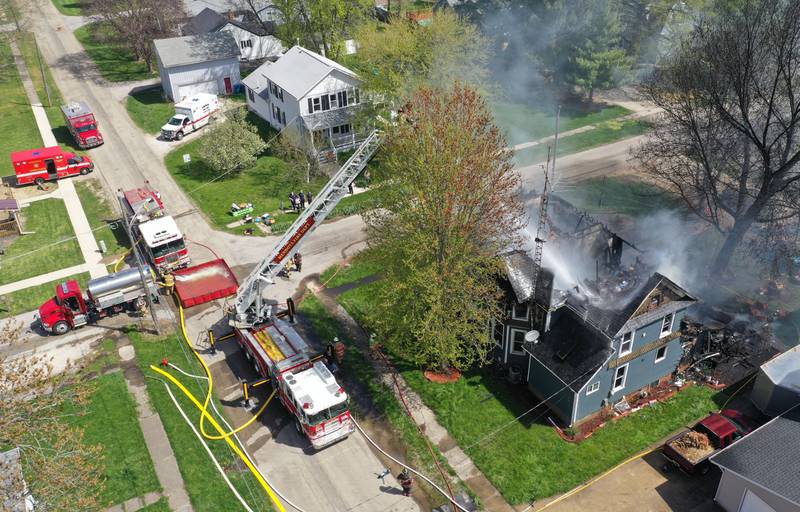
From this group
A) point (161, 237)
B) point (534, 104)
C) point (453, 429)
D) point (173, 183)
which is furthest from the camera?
point (534, 104)

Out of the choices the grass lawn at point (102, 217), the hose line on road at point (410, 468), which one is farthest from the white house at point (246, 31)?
the hose line on road at point (410, 468)

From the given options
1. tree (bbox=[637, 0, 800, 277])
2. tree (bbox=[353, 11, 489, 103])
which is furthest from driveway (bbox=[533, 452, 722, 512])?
tree (bbox=[353, 11, 489, 103])

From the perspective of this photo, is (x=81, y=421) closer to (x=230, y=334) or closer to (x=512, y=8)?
(x=230, y=334)

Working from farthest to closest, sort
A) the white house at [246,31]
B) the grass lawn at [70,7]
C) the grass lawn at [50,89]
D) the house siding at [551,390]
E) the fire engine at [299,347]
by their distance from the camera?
the grass lawn at [70,7], the white house at [246,31], the grass lawn at [50,89], the house siding at [551,390], the fire engine at [299,347]

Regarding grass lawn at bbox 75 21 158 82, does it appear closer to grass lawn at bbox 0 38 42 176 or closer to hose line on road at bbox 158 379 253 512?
grass lawn at bbox 0 38 42 176

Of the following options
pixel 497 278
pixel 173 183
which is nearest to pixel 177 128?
pixel 173 183

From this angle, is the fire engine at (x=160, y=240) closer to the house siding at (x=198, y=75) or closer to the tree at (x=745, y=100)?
the house siding at (x=198, y=75)
